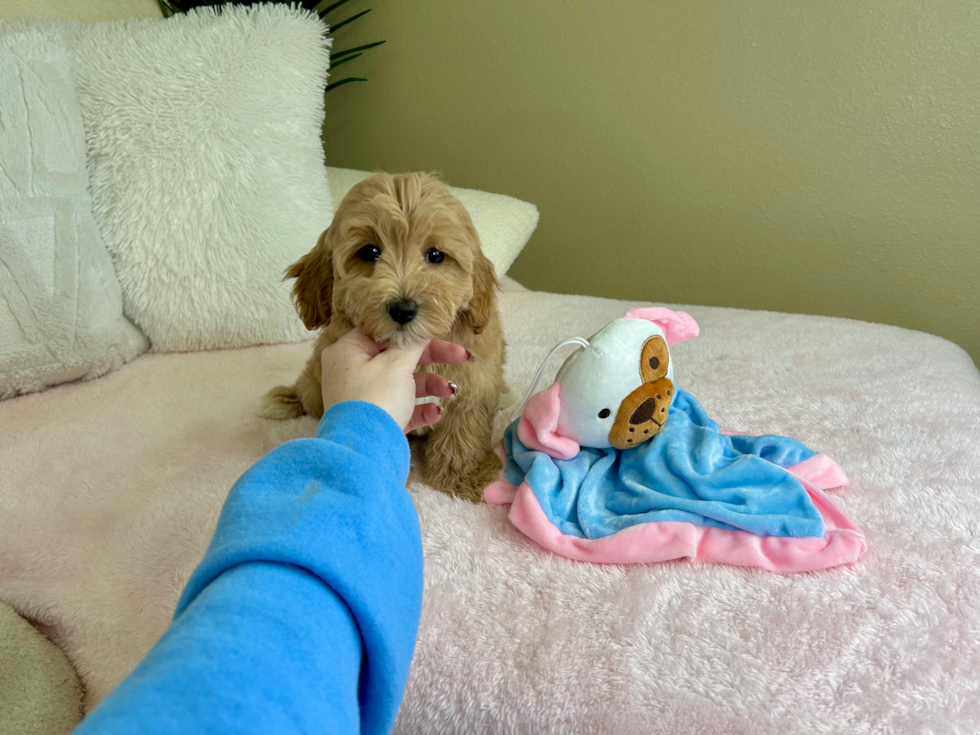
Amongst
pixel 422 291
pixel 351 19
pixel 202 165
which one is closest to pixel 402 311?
pixel 422 291

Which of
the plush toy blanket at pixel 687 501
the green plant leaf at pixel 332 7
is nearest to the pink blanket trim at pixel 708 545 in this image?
the plush toy blanket at pixel 687 501

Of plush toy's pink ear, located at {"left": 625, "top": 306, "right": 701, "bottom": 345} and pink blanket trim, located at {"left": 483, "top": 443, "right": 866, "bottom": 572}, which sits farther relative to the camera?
plush toy's pink ear, located at {"left": 625, "top": 306, "right": 701, "bottom": 345}

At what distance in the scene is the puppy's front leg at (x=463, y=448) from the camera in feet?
4.16

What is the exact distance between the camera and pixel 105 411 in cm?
153

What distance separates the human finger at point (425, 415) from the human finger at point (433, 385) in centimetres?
2

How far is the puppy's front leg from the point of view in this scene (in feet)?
4.16

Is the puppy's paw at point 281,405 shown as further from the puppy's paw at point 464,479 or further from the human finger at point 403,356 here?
the human finger at point 403,356

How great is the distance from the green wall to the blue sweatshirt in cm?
214

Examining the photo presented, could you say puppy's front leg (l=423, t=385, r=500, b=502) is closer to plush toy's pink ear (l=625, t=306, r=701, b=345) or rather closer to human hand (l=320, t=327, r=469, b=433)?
human hand (l=320, t=327, r=469, b=433)

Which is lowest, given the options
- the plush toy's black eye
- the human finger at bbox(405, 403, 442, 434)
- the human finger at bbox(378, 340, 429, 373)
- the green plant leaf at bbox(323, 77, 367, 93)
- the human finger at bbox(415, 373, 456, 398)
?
the human finger at bbox(405, 403, 442, 434)

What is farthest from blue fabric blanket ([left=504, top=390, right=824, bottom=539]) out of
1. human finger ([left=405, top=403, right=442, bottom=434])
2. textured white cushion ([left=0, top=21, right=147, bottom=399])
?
textured white cushion ([left=0, top=21, right=147, bottom=399])

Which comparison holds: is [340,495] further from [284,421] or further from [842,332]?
[842,332]

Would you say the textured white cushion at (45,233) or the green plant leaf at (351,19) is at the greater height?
the green plant leaf at (351,19)

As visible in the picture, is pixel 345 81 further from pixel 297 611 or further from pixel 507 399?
pixel 297 611
